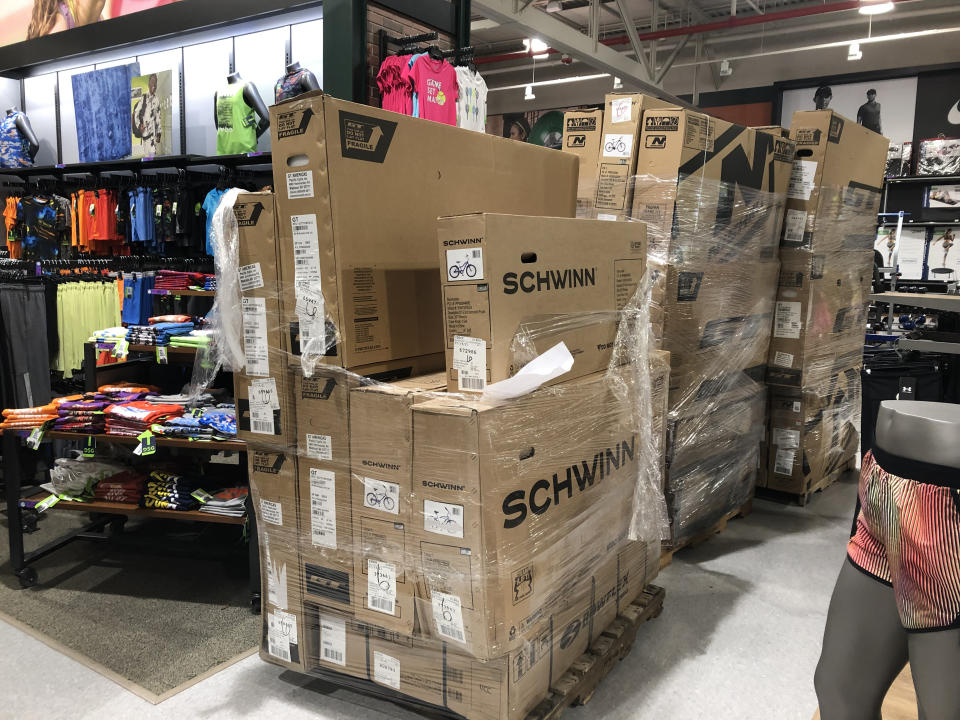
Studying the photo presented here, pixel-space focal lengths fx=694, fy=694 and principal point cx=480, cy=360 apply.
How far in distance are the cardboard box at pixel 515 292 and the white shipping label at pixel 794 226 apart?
2.06 m

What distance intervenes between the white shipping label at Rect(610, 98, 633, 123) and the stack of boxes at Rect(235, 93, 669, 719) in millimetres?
868

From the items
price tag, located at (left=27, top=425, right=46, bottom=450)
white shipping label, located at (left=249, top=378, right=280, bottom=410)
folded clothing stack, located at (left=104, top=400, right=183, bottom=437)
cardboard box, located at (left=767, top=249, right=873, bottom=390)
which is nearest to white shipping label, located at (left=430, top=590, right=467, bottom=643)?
white shipping label, located at (left=249, top=378, right=280, bottom=410)

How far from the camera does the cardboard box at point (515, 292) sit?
1625 mm

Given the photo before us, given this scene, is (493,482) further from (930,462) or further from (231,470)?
(231,470)

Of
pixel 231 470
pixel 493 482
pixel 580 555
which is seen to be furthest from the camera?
pixel 231 470

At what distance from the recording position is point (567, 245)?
74.0 inches

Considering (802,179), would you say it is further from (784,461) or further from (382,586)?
(382,586)

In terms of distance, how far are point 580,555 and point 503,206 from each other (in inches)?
44.0

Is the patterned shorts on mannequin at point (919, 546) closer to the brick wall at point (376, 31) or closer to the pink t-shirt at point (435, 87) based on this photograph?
the pink t-shirt at point (435, 87)

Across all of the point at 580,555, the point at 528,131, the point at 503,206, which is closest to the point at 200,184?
the point at 503,206

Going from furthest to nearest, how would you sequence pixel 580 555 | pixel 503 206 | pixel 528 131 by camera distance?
pixel 528 131, pixel 503 206, pixel 580 555

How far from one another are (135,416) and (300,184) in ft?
5.04

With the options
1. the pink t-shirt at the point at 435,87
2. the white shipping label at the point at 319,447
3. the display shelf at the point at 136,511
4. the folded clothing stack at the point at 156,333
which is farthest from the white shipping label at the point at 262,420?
the pink t-shirt at the point at 435,87

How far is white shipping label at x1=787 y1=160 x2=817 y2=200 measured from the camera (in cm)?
354
